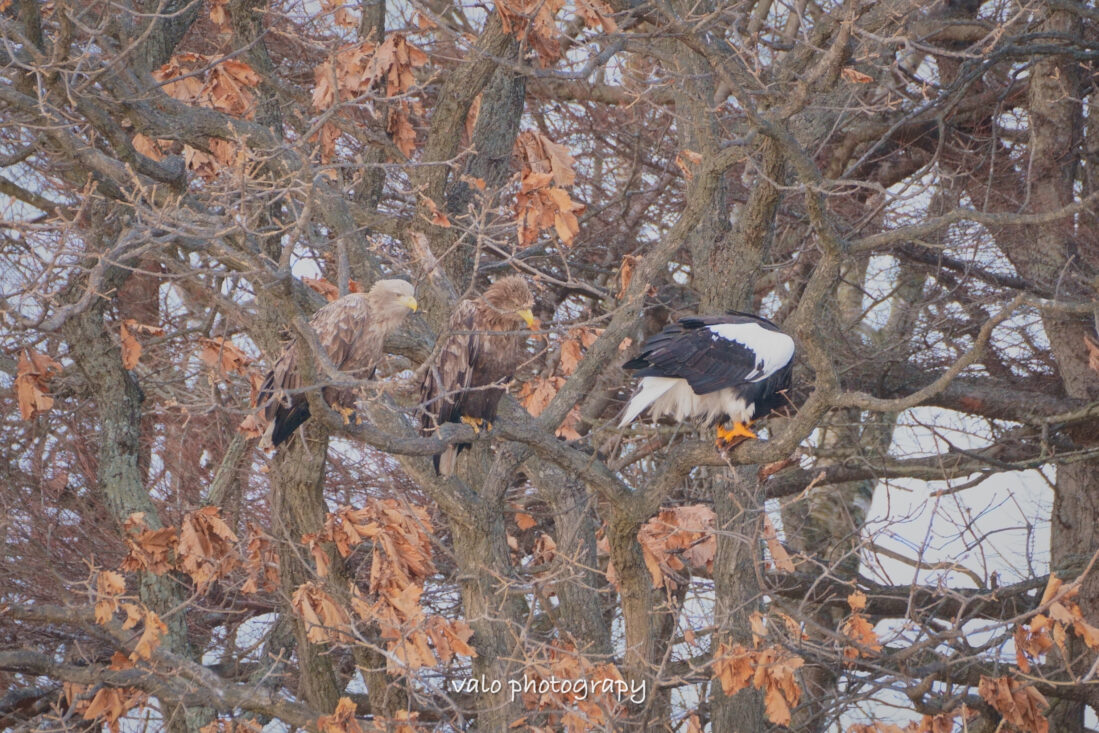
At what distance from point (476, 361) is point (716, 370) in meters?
1.01

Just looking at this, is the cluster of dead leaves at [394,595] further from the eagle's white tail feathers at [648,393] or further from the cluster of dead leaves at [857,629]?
the cluster of dead leaves at [857,629]

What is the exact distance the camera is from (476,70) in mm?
5066

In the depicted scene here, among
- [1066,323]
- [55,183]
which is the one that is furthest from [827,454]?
[55,183]

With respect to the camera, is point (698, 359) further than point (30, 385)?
Yes

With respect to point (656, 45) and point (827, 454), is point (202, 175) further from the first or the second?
point (827, 454)

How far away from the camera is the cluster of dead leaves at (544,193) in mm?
3926

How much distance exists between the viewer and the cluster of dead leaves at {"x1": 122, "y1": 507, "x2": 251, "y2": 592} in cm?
466

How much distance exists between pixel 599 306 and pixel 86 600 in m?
3.19

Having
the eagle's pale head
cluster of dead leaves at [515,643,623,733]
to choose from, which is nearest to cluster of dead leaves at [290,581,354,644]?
cluster of dead leaves at [515,643,623,733]

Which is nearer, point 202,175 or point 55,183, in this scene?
point 202,175

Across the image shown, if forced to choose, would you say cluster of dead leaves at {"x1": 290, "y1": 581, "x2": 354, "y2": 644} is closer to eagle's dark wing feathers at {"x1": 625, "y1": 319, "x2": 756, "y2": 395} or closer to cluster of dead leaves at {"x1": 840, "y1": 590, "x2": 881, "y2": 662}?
eagle's dark wing feathers at {"x1": 625, "y1": 319, "x2": 756, "y2": 395}

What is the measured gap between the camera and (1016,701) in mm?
4344

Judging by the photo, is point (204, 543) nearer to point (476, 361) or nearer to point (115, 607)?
point (115, 607)

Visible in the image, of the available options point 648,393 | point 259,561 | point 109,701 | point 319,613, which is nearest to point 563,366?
point 648,393
